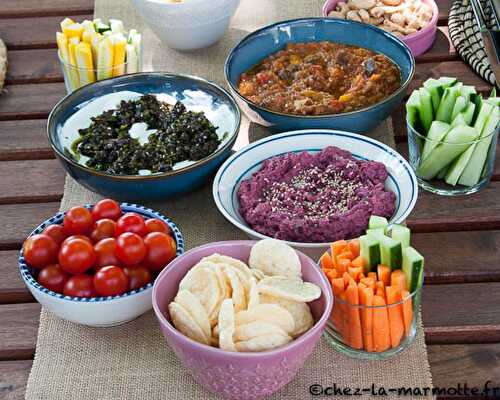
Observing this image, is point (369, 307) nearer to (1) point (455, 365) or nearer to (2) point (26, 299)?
(1) point (455, 365)

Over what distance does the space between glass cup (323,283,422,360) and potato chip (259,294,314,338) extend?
3.5 inches

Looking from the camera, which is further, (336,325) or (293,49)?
(293,49)

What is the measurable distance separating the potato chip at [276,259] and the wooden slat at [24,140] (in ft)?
3.44

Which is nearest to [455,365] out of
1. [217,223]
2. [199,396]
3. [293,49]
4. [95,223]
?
[199,396]

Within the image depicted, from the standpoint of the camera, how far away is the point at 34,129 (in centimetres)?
267

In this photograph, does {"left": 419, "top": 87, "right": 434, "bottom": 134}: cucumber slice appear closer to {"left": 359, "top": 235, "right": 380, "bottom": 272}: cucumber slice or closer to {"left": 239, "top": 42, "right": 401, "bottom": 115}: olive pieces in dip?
{"left": 239, "top": 42, "right": 401, "bottom": 115}: olive pieces in dip

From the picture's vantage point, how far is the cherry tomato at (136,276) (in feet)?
6.11

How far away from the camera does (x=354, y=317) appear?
1.75 m

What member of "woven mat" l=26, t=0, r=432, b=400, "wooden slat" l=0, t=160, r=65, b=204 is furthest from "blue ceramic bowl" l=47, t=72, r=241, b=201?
"woven mat" l=26, t=0, r=432, b=400

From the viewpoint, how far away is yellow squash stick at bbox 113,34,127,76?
2.57m

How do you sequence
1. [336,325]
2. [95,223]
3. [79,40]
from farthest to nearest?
[79,40], [95,223], [336,325]

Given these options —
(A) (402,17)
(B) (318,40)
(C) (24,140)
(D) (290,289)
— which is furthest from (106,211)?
(A) (402,17)

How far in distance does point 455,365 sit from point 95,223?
0.90 metres

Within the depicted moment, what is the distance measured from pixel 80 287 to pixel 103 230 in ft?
0.57
